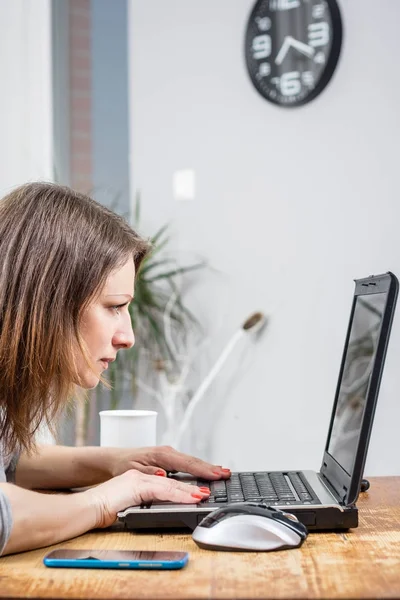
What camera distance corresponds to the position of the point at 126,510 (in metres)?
1.14

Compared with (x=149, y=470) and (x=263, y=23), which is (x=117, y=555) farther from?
(x=263, y=23)

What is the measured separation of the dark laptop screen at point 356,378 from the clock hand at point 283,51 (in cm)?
191

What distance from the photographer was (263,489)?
129 centimetres

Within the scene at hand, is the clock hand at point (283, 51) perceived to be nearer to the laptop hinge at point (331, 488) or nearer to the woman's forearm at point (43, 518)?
the laptop hinge at point (331, 488)

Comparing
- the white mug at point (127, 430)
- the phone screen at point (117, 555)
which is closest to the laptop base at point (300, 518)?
the phone screen at point (117, 555)

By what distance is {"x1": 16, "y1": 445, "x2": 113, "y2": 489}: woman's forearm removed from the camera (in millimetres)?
1498

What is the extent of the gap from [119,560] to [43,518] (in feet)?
0.53

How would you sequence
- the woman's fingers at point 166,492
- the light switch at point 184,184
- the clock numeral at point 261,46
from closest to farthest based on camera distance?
the woman's fingers at point 166,492 → the clock numeral at point 261,46 → the light switch at point 184,184

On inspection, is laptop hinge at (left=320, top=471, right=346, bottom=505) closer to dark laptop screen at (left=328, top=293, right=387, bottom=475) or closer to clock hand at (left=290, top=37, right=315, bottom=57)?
dark laptop screen at (left=328, top=293, right=387, bottom=475)

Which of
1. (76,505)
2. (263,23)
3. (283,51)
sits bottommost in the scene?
(76,505)

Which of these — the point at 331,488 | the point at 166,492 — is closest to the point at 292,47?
the point at 331,488

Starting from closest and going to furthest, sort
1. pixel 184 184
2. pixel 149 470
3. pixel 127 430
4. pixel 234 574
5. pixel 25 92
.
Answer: pixel 234 574
pixel 149 470
pixel 127 430
pixel 184 184
pixel 25 92

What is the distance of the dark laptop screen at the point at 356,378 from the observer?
114cm

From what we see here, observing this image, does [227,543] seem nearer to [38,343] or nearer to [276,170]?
[38,343]
